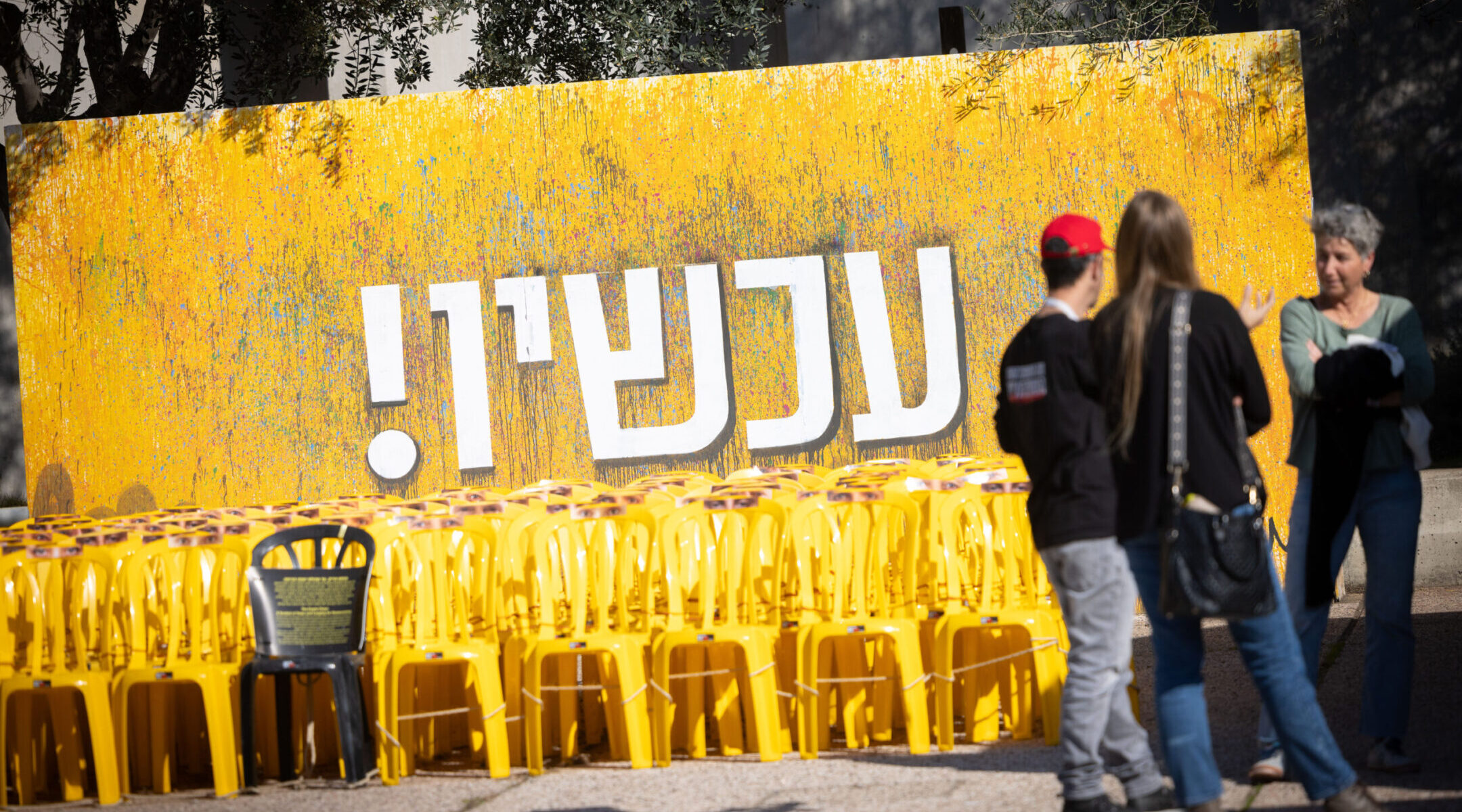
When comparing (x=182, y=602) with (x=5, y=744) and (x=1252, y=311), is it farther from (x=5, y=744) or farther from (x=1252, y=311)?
(x=1252, y=311)

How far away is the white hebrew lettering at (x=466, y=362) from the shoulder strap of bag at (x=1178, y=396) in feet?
22.4

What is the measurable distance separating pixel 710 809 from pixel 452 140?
6206 mm

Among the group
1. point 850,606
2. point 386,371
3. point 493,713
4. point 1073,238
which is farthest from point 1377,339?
point 386,371

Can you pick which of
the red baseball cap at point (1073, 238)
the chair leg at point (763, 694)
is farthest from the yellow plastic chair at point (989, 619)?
the red baseball cap at point (1073, 238)

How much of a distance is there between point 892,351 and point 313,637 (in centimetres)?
515

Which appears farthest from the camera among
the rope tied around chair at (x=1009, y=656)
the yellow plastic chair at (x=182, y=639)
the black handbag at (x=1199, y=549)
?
the yellow plastic chair at (x=182, y=639)

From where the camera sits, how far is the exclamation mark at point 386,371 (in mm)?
9812

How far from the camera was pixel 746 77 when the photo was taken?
9.71m

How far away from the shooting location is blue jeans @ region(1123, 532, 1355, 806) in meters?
3.66

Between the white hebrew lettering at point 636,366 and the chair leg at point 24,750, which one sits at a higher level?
the white hebrew lettering at point 636,366

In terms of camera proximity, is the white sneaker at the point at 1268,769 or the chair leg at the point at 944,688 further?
the chair leg at the point at 944,688

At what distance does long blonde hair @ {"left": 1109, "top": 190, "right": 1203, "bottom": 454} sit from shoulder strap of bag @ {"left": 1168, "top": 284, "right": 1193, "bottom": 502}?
0.25 ft

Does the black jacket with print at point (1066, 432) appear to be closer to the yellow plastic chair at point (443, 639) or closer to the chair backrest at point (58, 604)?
the yellow plastic chair at point (443, 639)

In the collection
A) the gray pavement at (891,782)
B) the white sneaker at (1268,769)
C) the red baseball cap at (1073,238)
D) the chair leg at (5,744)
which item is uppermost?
the red baseball cap at (1073,238)
